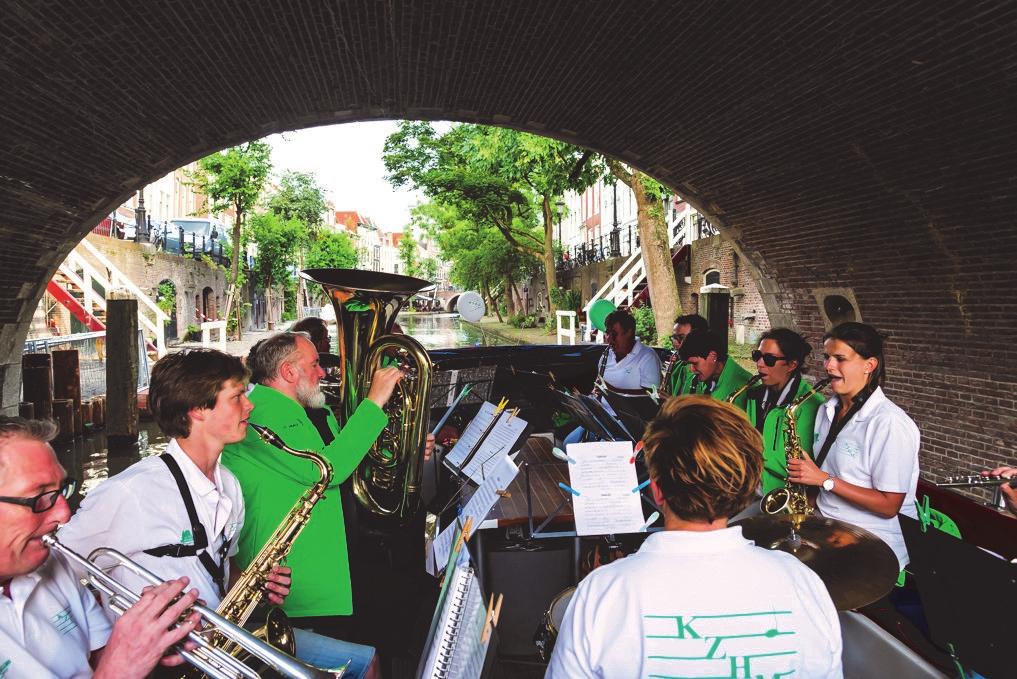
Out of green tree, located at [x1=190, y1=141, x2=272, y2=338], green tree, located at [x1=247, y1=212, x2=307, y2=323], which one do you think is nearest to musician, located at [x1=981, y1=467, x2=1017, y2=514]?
green tree, located at [x1=190, y1=141, x2=272, y2=338]

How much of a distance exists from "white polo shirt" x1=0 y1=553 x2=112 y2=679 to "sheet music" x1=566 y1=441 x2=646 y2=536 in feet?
5.50

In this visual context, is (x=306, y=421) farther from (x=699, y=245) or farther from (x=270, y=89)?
(x=699, y=245)

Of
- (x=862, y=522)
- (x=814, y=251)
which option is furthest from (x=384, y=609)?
(x=814, y=251)

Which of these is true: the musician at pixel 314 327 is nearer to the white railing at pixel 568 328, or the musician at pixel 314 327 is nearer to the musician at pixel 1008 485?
the musician at pixel 1008 485

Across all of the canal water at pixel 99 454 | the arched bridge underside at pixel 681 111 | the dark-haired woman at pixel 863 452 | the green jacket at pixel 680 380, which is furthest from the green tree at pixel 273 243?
the dark-haired woman at pixel 863 452

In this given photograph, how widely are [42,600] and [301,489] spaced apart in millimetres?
1237

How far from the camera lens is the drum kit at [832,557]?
2.14 m

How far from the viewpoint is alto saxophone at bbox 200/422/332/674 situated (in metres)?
2.23

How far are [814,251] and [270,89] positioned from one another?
282 inches

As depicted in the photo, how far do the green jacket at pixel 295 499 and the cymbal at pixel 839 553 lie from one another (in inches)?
62.9

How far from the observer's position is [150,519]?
2.09 meters

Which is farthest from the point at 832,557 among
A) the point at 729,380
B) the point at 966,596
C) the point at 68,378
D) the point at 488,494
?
the point at 68,378

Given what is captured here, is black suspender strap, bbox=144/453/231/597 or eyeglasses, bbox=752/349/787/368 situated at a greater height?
eyeglasses, bbox=752/349/787/368

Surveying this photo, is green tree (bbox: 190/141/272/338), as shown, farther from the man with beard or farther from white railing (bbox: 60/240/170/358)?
the man with beard
